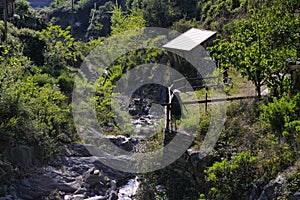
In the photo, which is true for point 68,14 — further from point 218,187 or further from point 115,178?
point 218,187

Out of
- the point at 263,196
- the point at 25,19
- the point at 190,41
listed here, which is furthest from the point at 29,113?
the point at 25,19

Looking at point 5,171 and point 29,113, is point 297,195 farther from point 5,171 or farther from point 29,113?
point 29,113

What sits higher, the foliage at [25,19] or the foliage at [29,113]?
the foliage at [25,19]

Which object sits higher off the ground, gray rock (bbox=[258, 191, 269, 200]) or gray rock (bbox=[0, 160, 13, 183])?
gray rock (bbox=[258, 191, 269, 200])

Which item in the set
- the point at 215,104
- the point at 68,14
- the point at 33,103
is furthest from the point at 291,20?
the point at 68,14

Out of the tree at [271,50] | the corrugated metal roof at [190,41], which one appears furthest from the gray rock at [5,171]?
the corrugated metal roof at [190,41]

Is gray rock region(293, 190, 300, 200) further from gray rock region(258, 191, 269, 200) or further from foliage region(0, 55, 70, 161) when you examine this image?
foliage region(0, 55, 70, 161)

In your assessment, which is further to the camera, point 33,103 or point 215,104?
point 33,103

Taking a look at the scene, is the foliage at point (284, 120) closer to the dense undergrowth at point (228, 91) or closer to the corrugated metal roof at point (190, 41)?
the dense undergrowth at point (228, 91)

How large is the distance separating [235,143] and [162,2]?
2887 cm

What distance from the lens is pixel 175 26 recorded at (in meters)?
34.3

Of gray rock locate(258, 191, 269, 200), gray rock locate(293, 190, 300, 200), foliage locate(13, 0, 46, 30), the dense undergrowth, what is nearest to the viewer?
gray rock locate(293, 190, 300, 200)

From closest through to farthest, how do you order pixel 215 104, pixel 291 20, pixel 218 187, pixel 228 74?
pixel 218 187, pixel 291 20, pixel 215 104, pixel 228 74

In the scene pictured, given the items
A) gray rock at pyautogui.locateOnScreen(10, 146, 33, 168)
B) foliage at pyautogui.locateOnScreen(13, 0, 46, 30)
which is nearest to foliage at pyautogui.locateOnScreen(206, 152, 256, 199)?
gray rock at pyautogui.locateOnScreen(10, 146, 33, 168)
